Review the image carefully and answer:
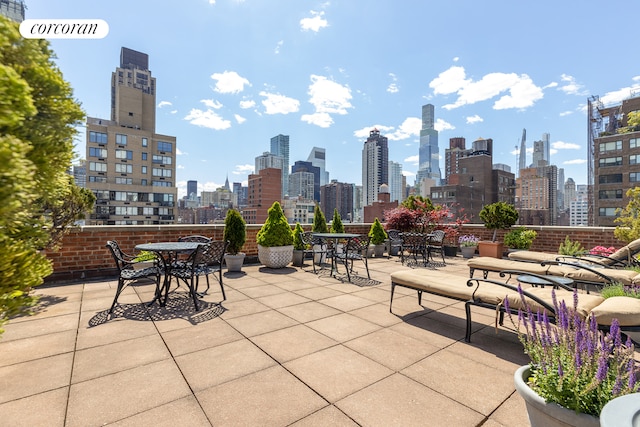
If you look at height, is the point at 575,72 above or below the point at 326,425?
above

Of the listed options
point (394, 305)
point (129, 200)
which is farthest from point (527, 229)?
point (129, 200)

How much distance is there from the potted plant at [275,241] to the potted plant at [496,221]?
265 inches

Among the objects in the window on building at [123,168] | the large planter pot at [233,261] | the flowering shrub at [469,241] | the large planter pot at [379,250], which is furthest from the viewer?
the window on building at [123,168]

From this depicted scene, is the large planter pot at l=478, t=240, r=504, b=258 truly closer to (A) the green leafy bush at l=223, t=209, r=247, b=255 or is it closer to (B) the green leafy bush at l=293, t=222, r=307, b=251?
(B) the green leafy bush at l=293, t=222, r=307, b=251

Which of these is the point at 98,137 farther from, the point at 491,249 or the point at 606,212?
the point at 606,212

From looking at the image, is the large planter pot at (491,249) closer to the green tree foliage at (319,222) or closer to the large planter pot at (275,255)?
the green tree foliage at (319,222)

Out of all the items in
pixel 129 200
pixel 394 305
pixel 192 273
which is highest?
pixel 129 200

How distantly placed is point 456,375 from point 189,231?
23.6ft

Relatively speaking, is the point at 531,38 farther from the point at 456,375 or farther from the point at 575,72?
the point at 456,375

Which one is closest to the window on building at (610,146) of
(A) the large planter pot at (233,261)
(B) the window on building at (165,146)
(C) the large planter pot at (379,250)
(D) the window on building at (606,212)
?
(D) the window on building at (606,212)

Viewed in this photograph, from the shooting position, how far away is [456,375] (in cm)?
247

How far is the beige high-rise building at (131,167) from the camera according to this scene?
204 ft

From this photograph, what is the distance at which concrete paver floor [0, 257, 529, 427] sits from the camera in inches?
→ 77.1

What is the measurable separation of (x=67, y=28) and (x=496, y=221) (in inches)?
445
